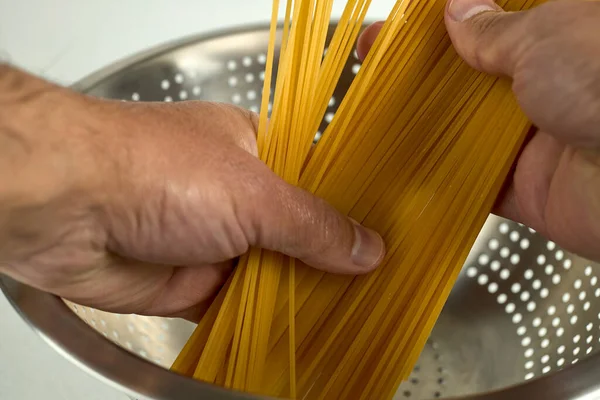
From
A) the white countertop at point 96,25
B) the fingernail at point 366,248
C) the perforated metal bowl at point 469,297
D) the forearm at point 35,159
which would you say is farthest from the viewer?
the white countertop at point 96,25

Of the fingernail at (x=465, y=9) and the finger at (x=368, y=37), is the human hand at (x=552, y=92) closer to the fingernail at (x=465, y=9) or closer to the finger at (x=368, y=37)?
the fingernail at (x=465, y=9)

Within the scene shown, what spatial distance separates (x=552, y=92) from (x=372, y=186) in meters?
0.15

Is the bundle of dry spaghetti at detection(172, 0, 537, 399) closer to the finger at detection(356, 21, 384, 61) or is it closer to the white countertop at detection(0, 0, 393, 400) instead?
the finger at detection(356, 21, 384, 61)

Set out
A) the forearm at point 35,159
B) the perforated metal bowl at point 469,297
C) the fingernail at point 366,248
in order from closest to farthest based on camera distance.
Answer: the forearm at point 35,159
the fingernail at point 366,248
the perforated metal bowl at point 469,297

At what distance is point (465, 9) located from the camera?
467mm

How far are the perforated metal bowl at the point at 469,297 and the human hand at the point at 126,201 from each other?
132 mm

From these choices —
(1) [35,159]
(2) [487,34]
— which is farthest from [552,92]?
(1) [35,159]

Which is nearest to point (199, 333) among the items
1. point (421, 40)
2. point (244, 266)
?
point (244, 266)

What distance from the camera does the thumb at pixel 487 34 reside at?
16.6 inches

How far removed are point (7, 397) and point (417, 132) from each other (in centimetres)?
50

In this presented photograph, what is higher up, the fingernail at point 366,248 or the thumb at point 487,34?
the thumb at point 487,34

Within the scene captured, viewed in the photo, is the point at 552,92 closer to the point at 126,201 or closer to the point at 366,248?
the point at 366,248

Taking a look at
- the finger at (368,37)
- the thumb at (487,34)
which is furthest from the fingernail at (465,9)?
the finger at (368,37)

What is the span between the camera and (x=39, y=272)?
0.41 metres
